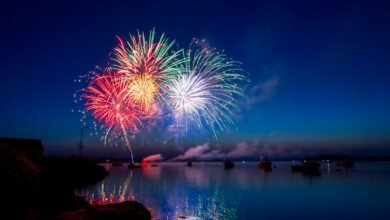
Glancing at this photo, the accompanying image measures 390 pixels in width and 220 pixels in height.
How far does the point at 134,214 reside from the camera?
33281 millimetres

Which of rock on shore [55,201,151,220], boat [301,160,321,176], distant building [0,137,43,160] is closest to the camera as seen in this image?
rock on shore [55,201,151,220]

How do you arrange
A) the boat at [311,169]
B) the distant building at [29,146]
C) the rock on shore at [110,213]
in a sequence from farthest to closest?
1. the boat at [311,169]
2. the distant building at [29,146]
3. the rock on shore at [110,213]

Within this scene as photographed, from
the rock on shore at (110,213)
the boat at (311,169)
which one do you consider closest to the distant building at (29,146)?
the rock on shore at (110,213)

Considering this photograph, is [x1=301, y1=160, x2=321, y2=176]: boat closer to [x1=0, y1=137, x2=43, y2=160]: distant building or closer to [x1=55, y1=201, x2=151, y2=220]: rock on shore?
[x1=0, y1=137, x2=43, y2=160]: distant building

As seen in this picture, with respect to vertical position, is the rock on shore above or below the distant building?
below

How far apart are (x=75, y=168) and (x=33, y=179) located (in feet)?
262

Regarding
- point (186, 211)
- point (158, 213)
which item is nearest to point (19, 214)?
point (158, 213)

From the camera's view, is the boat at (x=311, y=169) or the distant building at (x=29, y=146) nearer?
the distant building at (x=29, y=146)

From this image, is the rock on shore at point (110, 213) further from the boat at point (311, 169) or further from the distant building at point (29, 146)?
the boat at point (311, 169)

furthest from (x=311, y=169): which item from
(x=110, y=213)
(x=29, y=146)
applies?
(x=110, y=213)

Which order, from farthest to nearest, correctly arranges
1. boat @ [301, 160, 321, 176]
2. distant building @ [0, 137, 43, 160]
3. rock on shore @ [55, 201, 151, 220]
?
boat @ [301, 160, 321, 176]
distant building @ [0, 137, 43, 160]
rock on shore @ [55, 201, 151, 220]

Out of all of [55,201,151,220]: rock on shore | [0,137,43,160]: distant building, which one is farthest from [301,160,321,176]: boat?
[55,201,151,220]: rock on shore

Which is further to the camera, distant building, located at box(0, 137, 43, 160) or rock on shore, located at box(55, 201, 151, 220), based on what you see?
distant building, located at box(0, 137, 43, 160)

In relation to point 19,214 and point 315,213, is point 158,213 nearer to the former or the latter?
point 315,213
